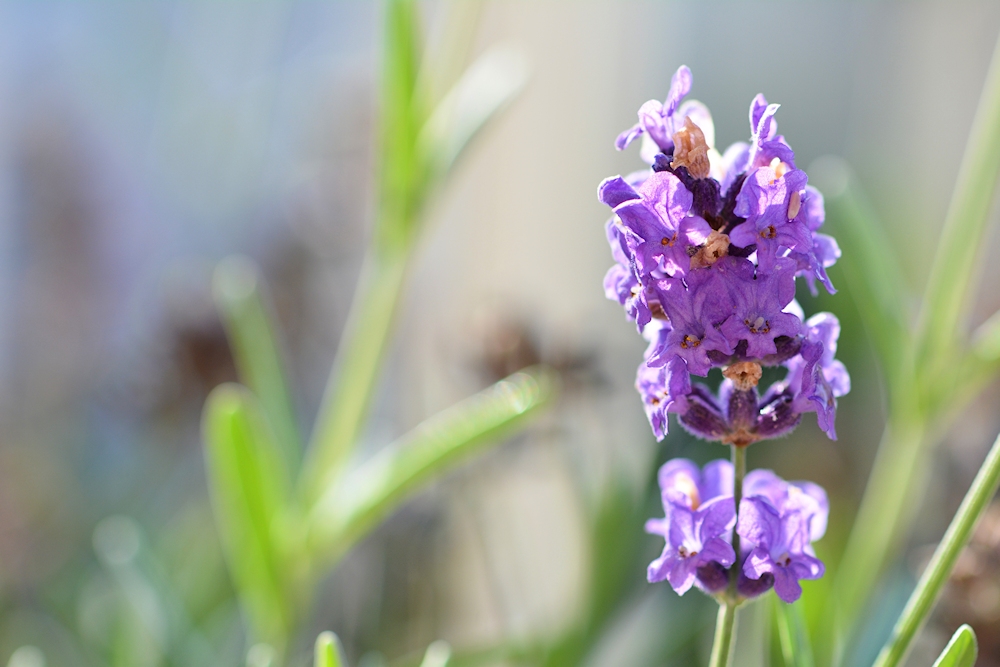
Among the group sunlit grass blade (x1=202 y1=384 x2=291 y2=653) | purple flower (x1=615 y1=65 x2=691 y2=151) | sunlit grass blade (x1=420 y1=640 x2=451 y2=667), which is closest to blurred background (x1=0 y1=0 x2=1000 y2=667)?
sunlit grass blade (x1=202 y1=384 x2=291 y2=653)

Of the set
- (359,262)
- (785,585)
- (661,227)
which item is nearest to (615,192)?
(661,227)

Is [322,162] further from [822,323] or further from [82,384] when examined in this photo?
[822,323]

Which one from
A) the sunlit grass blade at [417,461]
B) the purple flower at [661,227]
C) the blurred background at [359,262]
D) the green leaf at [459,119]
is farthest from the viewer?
the blurred background at [359,262]

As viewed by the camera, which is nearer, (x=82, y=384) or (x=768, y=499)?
(x=768, y=499)

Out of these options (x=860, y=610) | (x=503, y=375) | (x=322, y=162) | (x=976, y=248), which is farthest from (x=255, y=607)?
(x=322, y=162)

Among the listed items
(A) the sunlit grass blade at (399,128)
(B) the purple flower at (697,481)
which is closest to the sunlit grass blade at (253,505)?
(A) the sunlit grass blade at (399,128)

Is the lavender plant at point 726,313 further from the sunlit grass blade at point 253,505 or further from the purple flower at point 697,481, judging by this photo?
the sunlit grass blade at point 253,505

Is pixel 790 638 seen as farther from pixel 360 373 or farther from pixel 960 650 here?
pixel 360 373

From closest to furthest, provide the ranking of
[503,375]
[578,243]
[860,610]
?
[860,610] → [503,375] → [578,243]
